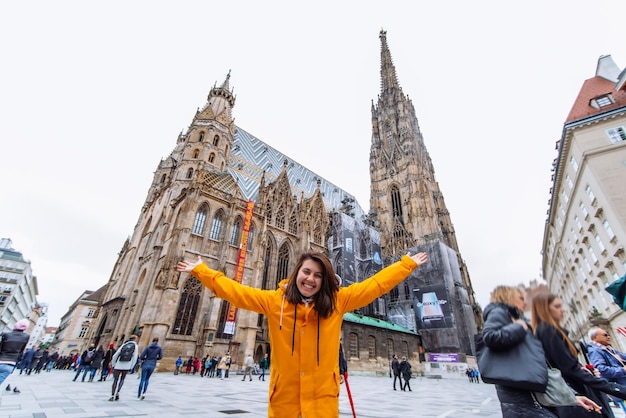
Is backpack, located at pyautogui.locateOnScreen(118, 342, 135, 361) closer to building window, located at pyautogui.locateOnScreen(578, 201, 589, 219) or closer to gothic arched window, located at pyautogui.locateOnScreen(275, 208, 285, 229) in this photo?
gothic arched window, located at pyautogui.locateOnScreen(275, 208, 285, 229)

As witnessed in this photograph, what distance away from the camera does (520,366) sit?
2027mm

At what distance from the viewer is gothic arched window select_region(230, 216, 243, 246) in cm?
2239

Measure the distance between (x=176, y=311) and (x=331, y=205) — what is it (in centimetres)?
2579

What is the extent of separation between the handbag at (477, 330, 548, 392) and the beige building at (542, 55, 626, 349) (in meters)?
19.7

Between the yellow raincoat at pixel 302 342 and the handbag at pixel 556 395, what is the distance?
129cm

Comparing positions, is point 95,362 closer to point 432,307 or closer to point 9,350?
point 9,350

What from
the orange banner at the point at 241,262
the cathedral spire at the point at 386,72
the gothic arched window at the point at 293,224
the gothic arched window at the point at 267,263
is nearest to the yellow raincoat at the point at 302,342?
the orange banner at the point at 241,262

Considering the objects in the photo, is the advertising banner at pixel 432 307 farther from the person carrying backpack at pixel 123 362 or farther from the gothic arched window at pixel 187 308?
the person carrying backpack at pixel 123 362

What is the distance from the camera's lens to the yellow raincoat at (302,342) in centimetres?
181

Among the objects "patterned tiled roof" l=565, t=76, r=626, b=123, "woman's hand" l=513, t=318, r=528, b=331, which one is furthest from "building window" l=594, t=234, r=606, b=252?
"woman's hand" l=513, t=318, r=528, b=331

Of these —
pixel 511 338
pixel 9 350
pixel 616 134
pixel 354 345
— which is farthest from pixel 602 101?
pixel 9 350

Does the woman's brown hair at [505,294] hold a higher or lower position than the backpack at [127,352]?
higher

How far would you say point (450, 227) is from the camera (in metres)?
40.0

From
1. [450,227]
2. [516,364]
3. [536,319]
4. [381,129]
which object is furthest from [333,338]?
[381,129]
